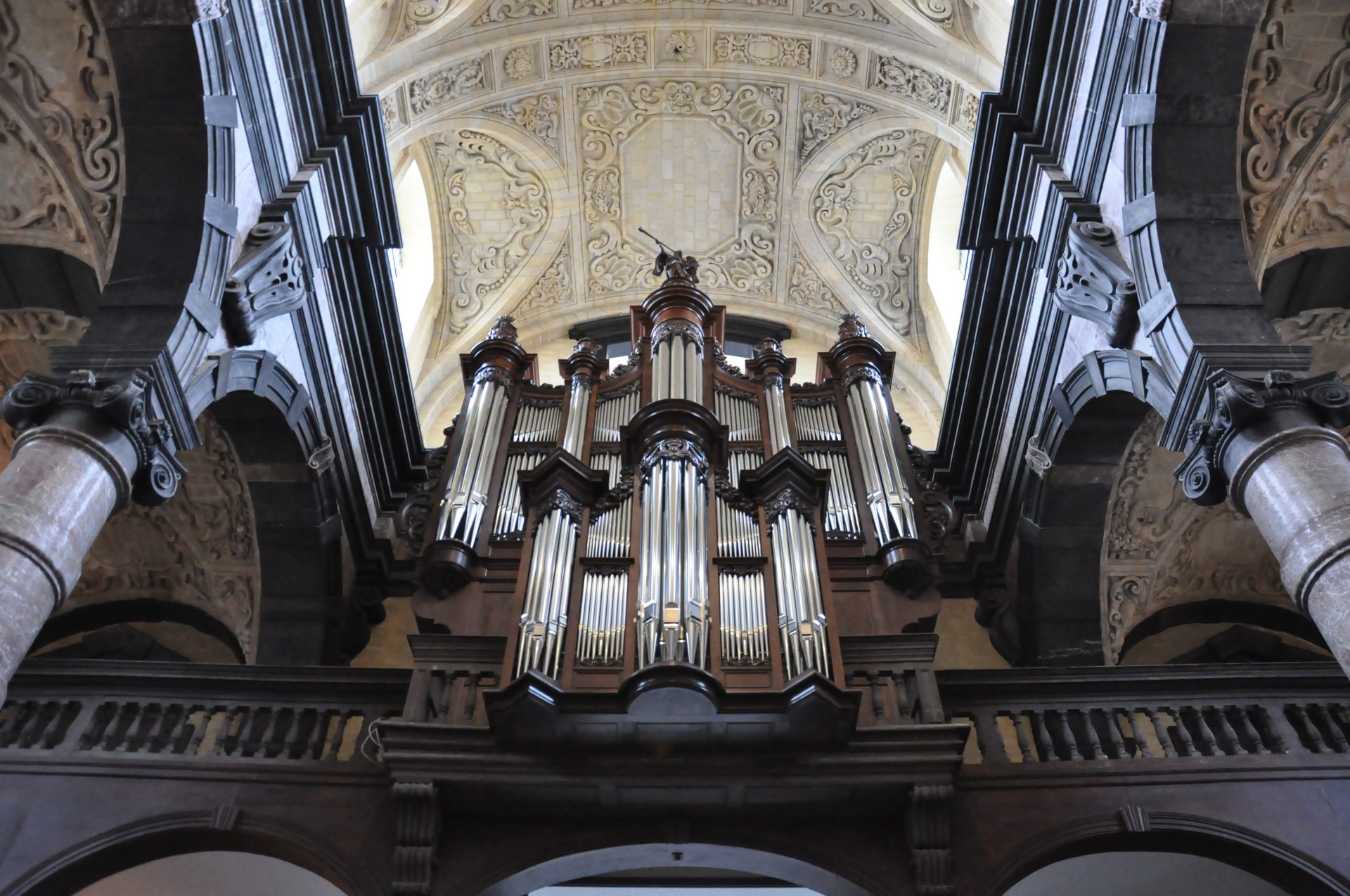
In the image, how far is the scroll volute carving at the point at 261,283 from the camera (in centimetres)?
758

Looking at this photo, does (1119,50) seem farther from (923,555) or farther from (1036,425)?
(923,555)

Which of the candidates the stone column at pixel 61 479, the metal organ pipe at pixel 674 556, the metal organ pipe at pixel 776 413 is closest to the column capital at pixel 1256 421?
the metal organ pipe at pixel 674 556

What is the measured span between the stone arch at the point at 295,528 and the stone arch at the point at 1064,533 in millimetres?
5204

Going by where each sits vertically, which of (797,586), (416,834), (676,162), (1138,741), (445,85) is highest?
(676,162)

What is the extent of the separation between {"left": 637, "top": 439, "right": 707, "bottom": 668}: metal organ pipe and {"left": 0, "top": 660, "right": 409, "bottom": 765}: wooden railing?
5.48 ft

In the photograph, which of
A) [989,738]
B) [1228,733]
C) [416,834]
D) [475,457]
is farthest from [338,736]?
[1228,733]

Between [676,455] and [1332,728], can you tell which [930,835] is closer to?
[1332,728]

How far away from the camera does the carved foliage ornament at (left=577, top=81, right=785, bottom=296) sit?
14.0 meters

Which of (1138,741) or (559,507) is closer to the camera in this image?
(1138,741)

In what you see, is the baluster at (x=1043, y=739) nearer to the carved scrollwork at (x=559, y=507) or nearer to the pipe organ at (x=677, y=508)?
the pipe organ at (x=677, y=508)

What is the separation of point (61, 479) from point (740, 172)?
1007cm

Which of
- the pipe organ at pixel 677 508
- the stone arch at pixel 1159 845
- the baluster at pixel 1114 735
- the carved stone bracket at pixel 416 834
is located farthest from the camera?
the baluster at pixel 1114 735

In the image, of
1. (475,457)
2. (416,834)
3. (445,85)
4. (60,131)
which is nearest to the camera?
(416,834)

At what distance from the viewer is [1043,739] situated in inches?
289
